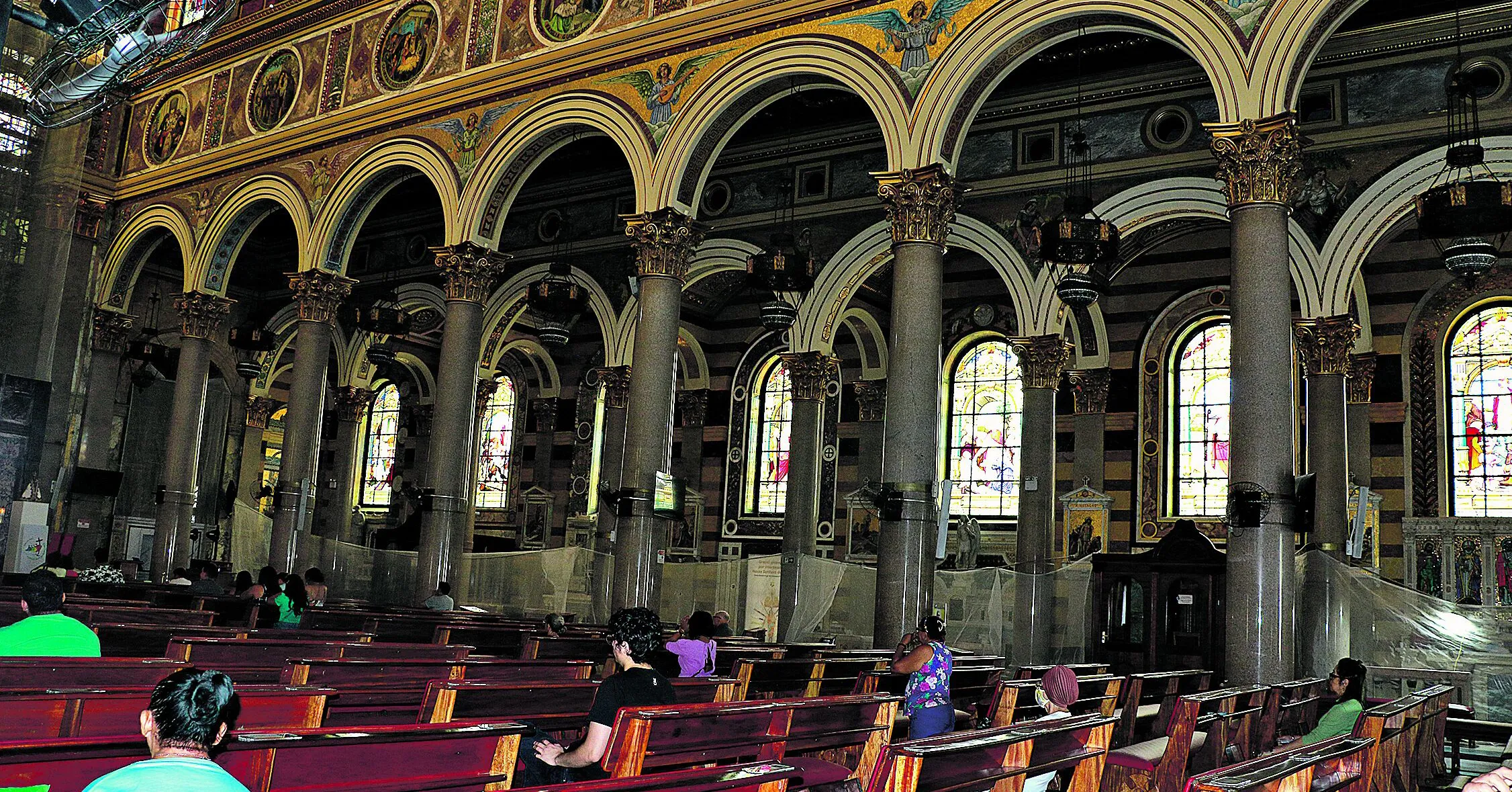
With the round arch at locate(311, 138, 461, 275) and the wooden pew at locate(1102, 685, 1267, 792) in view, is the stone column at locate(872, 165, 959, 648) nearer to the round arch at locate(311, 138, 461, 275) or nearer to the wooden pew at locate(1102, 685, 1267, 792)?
the wooden pew at locate(1102, 685, 1267, 792)

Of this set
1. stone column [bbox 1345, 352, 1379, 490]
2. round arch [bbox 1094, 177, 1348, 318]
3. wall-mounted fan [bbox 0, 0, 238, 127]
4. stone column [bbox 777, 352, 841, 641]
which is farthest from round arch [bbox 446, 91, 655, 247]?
stone column [bbox 1345, 352, 1379, 490]

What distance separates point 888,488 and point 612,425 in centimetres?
1060

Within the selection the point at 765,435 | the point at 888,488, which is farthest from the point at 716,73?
the point at 765,435

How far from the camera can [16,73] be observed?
19094 mm

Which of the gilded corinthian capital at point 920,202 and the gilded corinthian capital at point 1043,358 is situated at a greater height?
the gilded corinthian capital at point 920,202

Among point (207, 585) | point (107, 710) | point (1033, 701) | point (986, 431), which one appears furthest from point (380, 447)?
point (107, 710)

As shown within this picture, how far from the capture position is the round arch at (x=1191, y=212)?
16.8m

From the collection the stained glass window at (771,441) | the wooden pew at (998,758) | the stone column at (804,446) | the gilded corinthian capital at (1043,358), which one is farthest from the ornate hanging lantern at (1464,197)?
the stained glass window at (771,441)

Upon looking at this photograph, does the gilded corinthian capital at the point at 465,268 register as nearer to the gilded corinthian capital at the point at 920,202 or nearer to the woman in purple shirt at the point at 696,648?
the gilded corinthian capital at the point at 920,202

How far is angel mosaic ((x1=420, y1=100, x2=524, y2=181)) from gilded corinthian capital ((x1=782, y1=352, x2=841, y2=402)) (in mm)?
6473

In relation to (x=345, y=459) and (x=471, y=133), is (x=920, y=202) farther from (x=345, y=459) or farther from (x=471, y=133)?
(x=345, y=459)

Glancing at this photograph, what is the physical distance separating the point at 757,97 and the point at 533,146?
12.7 ft

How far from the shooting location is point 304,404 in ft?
62.4

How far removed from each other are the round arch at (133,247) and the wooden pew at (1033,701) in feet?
62.2
